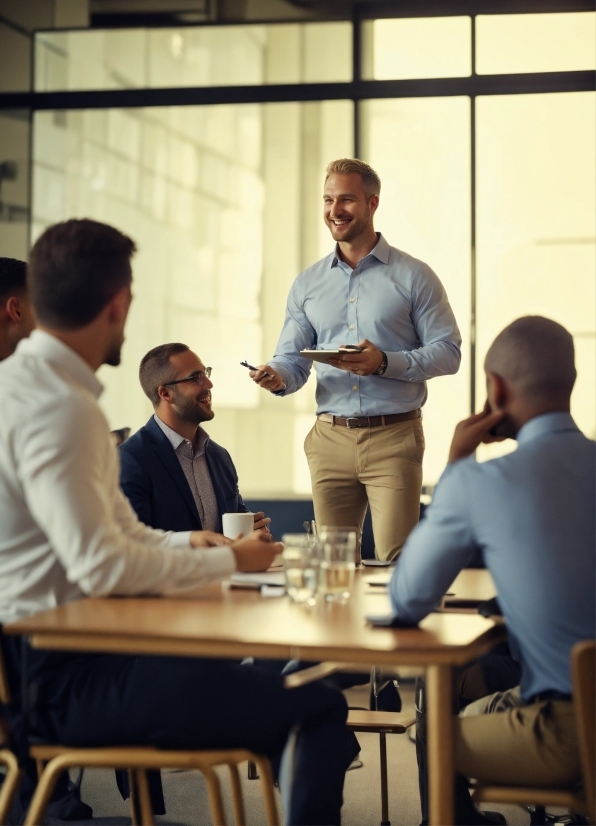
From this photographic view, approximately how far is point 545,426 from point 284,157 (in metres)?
4.15

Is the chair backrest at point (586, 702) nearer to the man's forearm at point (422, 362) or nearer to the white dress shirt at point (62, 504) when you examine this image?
the white dress shirt at point (62, 504)

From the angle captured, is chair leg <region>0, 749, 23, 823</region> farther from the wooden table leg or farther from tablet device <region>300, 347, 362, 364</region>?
tablet device <region>300, 347, 362, 364</region>

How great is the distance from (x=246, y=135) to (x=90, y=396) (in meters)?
4.16

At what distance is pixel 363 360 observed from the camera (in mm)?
3820

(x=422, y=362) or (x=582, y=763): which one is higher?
(x=422, y=362)

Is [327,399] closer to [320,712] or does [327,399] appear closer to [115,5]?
[320,712]

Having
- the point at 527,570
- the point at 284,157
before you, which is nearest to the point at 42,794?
the point at 527,570

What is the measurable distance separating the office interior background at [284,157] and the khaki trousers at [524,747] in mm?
3685

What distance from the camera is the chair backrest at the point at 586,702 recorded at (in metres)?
1.71

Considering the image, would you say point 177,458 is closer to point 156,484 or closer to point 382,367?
point 156,484

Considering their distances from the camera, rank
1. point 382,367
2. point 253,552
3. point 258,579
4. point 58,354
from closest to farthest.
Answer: point 58,354 < point 253,552 < point 258,579 < point 382,367

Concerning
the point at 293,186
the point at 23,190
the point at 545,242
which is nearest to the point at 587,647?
the point at 545,242

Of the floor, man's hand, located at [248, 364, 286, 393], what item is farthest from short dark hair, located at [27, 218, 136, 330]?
man's hand, located at [248, 364, 286, 393]

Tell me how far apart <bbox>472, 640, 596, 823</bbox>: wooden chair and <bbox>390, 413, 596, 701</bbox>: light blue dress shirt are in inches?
3.9
